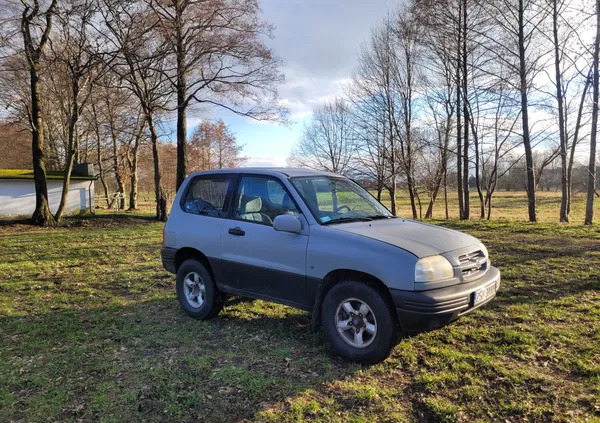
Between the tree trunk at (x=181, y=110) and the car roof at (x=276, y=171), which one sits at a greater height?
the tree trunk at (x=181, y=110)

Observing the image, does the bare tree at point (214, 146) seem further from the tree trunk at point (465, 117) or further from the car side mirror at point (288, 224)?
the car side mirror at point (288, 224)

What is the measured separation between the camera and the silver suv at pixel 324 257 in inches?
136

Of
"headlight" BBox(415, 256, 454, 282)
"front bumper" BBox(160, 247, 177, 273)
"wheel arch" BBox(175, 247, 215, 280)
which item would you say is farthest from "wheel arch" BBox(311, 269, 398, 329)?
"front bumper" BBox(160, 247, 177, 273)

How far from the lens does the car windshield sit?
14.1ft

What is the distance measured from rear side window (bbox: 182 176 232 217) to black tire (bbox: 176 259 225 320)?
0.70 metres

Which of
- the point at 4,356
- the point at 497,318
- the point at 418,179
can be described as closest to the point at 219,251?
the point at 4,356

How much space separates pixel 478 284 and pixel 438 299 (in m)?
0.64

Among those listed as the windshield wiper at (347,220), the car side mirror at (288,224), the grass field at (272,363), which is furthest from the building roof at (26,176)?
the windshield wiper at (347,220)

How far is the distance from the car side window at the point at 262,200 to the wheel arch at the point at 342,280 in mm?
785

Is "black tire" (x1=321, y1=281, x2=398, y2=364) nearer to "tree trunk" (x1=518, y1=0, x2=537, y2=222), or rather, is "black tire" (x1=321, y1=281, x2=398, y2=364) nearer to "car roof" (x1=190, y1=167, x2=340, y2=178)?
"car roof" (x1=190, y1=167, x2=340, y2=178)

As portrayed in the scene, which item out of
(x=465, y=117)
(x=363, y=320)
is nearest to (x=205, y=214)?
(x=363, y=320)

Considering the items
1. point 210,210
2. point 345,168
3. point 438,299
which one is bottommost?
point 438,299

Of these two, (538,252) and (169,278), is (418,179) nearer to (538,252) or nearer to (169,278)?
(538,252)

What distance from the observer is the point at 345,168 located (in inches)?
1209
